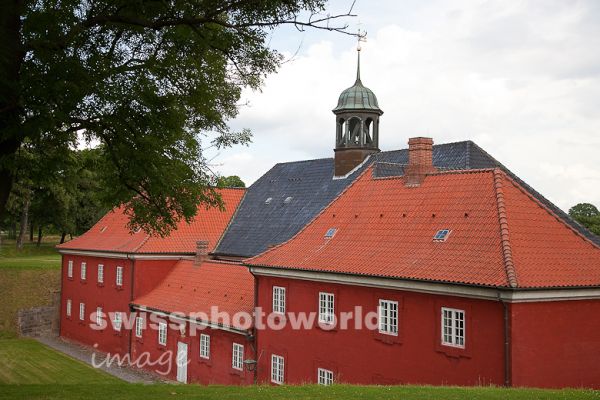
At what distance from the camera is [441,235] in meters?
20.0

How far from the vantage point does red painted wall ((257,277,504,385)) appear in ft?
55.9

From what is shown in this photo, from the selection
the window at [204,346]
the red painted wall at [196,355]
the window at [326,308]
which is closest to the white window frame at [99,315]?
the red painted wall at [196,355]

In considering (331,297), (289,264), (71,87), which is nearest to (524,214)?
(331,297)

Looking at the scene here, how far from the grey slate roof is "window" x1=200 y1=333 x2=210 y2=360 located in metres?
7.79

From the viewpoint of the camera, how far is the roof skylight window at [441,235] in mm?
19784

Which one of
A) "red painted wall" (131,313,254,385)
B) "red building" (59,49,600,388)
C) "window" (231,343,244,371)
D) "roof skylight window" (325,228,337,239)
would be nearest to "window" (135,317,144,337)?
"red building" (59,49,600,388)

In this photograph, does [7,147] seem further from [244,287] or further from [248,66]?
[244,287]

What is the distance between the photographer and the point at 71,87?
11367 millimetres

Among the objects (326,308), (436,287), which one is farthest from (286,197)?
(436,287)

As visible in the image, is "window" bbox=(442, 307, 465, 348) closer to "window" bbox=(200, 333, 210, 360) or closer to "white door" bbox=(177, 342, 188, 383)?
"window" bbox=(200, 333, 210, 360)

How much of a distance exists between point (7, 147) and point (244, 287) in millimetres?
17120

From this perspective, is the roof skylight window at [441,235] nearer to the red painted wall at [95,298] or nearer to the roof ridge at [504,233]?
the roof ridge at [504,233]

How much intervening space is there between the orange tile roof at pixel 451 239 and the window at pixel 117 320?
1341 centimetres

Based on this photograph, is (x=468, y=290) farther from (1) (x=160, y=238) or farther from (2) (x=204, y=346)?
(1) (x=160, y=238)
